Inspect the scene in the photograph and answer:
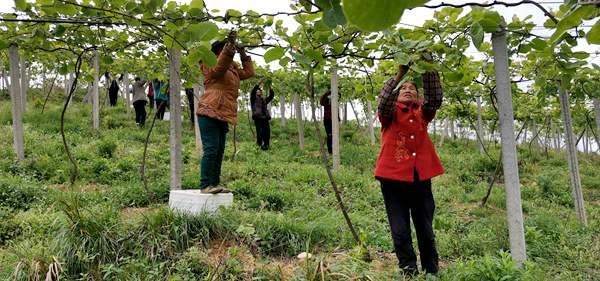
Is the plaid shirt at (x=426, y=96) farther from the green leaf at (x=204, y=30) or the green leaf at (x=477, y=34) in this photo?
the green leaf at (x=204, y=30)

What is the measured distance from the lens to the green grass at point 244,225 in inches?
115

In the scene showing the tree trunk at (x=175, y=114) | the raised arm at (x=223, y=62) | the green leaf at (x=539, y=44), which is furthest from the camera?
the tree trunk at (x=175, y=114)

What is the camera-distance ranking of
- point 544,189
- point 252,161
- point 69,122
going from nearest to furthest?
point 544,189 < point 252,161 < point 69,122

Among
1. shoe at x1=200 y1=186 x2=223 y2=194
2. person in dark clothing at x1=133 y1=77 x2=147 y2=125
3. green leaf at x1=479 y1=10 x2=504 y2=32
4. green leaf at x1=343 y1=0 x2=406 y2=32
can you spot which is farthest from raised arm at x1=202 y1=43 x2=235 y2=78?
person in dark clothing at x1=133 y1=77 x2=147 y2=125

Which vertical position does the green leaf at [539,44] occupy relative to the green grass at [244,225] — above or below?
above

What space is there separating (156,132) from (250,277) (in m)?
8.47

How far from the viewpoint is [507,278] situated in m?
2.54

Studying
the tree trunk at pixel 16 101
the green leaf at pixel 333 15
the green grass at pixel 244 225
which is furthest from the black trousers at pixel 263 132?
the green leaf at pixel 333 15

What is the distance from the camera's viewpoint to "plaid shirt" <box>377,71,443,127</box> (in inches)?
114

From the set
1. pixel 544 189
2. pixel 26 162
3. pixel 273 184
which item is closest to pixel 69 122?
pixel 26 162

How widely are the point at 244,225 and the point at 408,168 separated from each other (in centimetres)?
153

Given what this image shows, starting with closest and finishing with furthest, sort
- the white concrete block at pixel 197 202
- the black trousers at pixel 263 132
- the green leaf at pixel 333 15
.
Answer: the green leaf at pixel 333 15 → the white concrete block at pixel 197 202 → the black trousers at pixel 263 132

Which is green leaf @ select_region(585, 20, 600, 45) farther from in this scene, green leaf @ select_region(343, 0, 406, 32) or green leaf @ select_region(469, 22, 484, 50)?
green leaf @ select_region(469, 22, 484, 50)

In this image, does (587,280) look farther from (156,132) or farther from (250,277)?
(156,132)
